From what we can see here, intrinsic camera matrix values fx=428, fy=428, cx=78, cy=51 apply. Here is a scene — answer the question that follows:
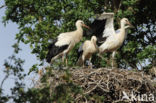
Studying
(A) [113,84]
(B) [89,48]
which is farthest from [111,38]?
(A) [113,84]

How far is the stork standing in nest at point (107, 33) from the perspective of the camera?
12.5 m

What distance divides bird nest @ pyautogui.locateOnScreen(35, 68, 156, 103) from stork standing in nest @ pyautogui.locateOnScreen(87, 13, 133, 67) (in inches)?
74.1

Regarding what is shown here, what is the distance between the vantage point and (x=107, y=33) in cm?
1277

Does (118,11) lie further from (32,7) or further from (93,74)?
(93,74)

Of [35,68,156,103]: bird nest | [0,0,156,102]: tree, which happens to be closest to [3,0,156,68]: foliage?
[0,0,156,102]: tree

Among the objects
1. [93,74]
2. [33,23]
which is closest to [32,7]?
[33,23]

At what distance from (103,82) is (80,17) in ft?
14.0

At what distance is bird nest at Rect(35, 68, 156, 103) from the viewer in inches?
402

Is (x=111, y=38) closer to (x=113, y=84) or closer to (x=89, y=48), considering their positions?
(x=89, y=48)

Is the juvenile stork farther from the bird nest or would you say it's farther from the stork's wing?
the bird nest

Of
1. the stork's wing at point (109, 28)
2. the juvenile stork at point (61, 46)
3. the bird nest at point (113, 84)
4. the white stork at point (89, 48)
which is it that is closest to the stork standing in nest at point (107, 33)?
the stork's wing at point (109, 28)

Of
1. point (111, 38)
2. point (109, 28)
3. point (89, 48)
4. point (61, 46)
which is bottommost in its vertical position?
point (89, 48)

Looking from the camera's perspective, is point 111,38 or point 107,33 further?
point 107,33

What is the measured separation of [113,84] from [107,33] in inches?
107
